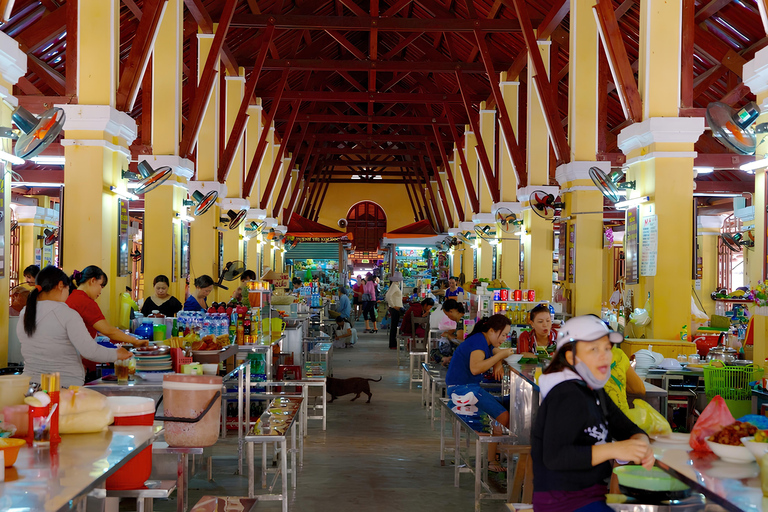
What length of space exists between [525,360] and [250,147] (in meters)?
13.4

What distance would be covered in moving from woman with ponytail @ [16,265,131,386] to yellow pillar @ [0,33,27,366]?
58.3 inches

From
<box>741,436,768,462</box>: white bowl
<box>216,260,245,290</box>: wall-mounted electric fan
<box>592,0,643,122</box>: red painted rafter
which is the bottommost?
<box>741,436,768,462</box>: white bowl

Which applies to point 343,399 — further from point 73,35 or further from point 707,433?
point 707,433

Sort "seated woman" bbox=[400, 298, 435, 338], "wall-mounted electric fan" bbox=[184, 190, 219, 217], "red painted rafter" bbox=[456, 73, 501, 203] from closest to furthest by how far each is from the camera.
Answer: "wall-mounted electric fan" bbox=[184, 190, 219, 217] < "seated woman" bbox=[400, 298, 435, 338] < "red painted rafter" bbox=[456, 73, 501, 203]

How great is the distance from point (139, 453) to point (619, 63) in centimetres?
672

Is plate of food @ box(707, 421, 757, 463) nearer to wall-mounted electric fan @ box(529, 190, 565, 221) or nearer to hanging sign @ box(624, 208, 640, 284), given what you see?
hanging sign @ box(624, 208, 640, 284)

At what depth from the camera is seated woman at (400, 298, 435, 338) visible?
1320 cm

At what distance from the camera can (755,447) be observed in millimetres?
2684

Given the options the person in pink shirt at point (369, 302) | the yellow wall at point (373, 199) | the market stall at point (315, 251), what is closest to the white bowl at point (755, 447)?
the person in pink shirt at point (369, 302)

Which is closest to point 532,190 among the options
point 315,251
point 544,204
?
point 544,204

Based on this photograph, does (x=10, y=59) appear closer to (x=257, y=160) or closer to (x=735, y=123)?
(x=735, y=123)

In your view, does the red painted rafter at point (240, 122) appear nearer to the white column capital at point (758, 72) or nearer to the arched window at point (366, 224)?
the white column capital at point (758, 72)

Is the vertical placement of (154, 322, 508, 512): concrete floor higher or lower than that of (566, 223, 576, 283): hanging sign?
lower

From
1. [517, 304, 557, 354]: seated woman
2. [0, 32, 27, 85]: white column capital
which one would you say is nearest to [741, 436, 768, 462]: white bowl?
[517, 304, 557, 354]: seated woman
